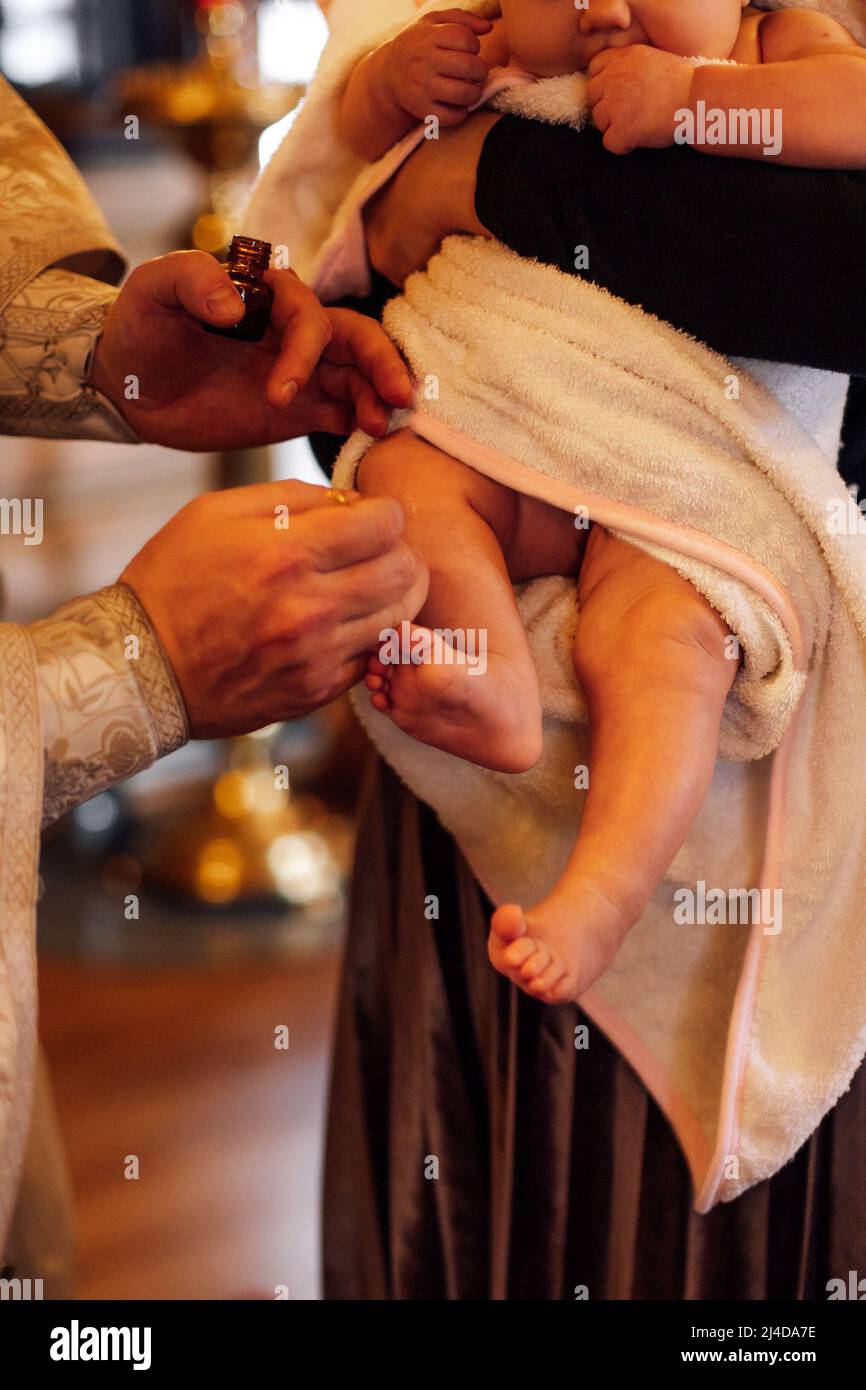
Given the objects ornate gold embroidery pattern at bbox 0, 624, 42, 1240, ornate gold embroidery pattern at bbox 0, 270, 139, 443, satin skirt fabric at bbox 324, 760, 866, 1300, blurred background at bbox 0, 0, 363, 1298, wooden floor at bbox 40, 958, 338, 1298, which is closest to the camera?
ornate gold embroidery pattern at bbox 0, 624, 42, 1240

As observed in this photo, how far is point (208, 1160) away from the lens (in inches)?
83.2

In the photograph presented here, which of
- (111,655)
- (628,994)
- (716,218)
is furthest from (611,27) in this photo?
(628,994)

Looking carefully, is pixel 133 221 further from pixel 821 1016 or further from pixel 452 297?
pixel 821 1016

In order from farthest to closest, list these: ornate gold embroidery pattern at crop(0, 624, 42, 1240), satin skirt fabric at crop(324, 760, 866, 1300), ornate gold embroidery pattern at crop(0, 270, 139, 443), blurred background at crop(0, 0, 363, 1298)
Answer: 1. blurred background at crop(0, 0, 363, 1298)
2. ornate gold embroidery pattern at crop(0, 270, 139, 443)
3. satin skirt fabric at crop(324, 760, 866, 1300)
4. ornate gold embroidery pattern at crop(0, 624, 42, 1240)

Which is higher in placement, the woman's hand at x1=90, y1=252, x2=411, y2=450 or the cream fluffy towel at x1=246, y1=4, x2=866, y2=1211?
the woman's hand at x1=90, y1=252, x2=411, y2=450

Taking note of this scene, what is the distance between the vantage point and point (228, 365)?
3.43ft

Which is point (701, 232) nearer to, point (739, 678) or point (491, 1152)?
point (739, 678)

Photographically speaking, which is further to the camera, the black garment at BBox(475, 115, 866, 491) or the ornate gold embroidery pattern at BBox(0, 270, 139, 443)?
the ornate gold embroidery pattern at BBox(0, 270, 139, 443)

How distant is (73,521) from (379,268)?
293cm

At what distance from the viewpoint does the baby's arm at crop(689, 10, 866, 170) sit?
81cm

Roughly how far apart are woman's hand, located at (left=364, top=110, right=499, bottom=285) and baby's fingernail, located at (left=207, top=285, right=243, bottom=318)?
166 mm

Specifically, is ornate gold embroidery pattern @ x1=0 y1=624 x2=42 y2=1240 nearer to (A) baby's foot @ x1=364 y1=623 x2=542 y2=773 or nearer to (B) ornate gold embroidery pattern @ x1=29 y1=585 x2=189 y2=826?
(B) ornate gold embroidery pattern @ x1=29 y1=585 x2=189 y2=826

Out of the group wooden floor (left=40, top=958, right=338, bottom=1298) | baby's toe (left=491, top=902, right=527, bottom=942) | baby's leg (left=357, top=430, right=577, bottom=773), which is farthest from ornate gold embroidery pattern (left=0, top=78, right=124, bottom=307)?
wooden floor (left=40, top=958, right=338, bottom=1298)

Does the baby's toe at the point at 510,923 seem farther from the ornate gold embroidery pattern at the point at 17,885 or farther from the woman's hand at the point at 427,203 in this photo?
the woman's hand at the point at 427,203
